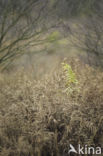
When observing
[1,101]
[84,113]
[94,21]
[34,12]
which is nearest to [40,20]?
[34,12]

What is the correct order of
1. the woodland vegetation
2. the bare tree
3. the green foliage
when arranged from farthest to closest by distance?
1. the bare tree
2. the green foliage
3. the woodland vegetation

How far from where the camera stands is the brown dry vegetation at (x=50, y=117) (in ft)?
13.0

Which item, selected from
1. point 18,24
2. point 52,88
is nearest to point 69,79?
point 52,88

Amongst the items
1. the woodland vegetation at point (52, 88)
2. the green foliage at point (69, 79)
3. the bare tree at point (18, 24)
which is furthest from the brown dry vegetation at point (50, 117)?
the bare tree at point (18, 24)

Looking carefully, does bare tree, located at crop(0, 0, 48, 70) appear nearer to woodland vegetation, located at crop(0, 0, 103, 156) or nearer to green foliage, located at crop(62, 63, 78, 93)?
woodland vegetation, located at crop(0, 0, 103, 156)

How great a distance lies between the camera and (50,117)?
4.29 meters

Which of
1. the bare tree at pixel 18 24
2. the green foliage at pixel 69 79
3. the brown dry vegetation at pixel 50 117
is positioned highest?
the bare tree at pixel 18 24

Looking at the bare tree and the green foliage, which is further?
the bare tree

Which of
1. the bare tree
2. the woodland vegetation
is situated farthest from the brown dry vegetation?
the bare tree

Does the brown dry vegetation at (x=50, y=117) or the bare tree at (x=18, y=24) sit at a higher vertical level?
the bare tree at (x=18, y=24)

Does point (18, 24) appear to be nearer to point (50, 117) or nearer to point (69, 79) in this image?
point (69, 79)

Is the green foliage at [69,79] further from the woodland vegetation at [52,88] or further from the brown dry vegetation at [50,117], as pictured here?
the brown dry vegetation at [50,117]

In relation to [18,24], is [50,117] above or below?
below

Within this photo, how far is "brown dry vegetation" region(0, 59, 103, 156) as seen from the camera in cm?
397
